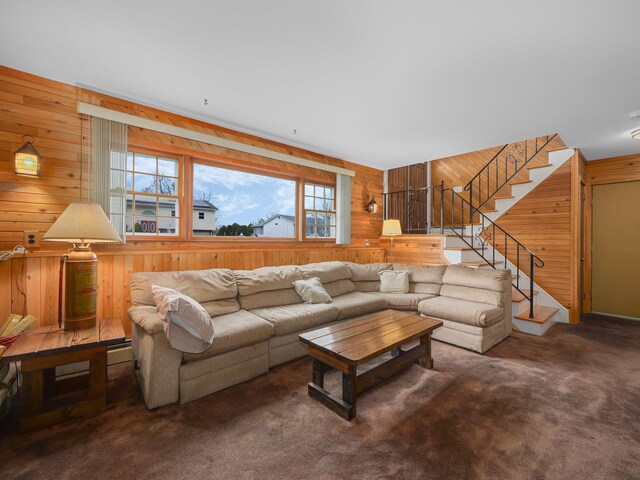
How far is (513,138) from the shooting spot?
404 cm

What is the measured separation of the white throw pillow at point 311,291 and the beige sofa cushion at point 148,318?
1576 millimetres

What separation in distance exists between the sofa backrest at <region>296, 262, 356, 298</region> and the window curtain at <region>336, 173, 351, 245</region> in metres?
0.82

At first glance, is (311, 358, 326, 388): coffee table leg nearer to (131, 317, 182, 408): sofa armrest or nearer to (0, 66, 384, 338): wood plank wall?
(131, 317, 182, 408): sofa armrest

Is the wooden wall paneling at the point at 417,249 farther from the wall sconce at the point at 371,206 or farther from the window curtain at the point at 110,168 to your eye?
the window curtain at the point at 110,168

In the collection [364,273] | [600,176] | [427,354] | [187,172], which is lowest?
[427,354]

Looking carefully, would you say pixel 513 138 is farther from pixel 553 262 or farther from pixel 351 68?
pixel 351 68

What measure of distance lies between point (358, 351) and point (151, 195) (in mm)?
2814

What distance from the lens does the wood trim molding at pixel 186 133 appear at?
2809mm

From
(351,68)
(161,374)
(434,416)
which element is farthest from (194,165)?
(434,416)

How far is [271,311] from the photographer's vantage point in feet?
10.3

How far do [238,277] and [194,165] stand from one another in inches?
59.4

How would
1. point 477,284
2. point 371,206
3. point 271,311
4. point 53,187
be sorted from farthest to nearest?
point 371,206 → point 477,284 → point 271,311 → point 53,187

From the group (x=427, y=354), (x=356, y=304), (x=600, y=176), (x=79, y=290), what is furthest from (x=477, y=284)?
(x=79, y=290)

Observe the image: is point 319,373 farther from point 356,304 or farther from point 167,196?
point 167,196
